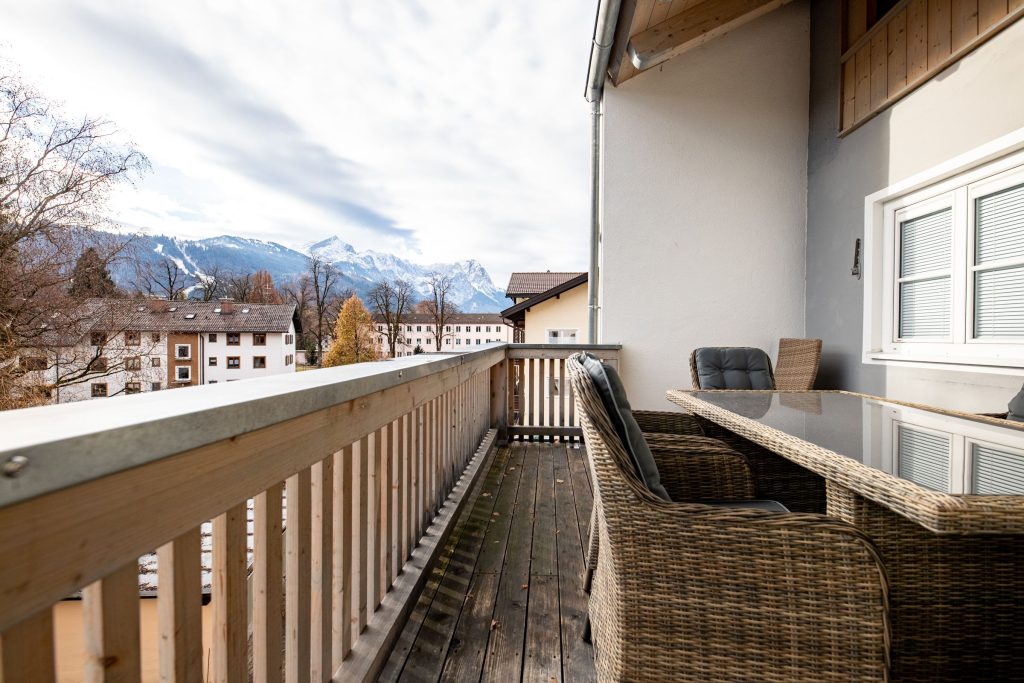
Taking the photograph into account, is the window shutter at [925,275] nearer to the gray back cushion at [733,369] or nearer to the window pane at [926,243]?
the window pane at [926,243]

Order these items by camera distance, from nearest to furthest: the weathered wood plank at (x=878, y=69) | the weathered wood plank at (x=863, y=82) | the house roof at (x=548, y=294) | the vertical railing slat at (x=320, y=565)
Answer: the vertical railing slat at (x=320, y=565), the weathered wood plank at (x=878, y=69), the weathered wood plank at (x=863, y=82), the house roof at (x=548, y=294)

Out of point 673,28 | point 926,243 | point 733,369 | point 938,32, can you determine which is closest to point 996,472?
point 926,243

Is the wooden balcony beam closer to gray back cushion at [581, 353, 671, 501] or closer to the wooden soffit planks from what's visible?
the wooden soffit planks

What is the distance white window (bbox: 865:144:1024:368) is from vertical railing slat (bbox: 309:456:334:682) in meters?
3.17

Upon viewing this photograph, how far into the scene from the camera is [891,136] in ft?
10.8

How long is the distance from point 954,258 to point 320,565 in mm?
3546

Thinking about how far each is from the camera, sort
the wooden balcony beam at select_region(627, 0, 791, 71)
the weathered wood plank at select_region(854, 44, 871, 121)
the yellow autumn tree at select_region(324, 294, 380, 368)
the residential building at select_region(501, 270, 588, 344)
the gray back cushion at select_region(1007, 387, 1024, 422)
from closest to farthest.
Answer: the gray back cushion at select_region(1007, 387, 1024, 422), the weathered wood plank at select_region(854, 44, 871, 121), the wooden balcony beam at select_region(627, 0, 791, 71), the yellow autumn tree at select_region(324, 294, 380, 368), the residential building at select_region(501, 270, 588, 344)

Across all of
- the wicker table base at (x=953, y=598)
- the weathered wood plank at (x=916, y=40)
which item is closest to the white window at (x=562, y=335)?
the weathered wood plank at (x=916, y=40)

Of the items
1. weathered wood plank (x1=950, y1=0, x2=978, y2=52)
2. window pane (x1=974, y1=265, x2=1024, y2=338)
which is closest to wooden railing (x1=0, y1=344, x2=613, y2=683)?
window pane (x1=974, y1=265, x2=1024, y2=338)

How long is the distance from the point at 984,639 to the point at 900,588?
22 centimetres

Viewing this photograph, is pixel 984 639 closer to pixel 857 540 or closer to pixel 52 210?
pixel 857 540

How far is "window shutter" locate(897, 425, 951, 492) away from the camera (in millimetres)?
984

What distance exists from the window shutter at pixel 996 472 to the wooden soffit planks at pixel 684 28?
12.3 ft

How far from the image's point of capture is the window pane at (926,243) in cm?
299
